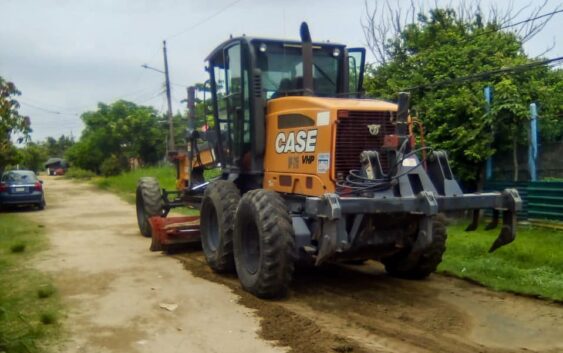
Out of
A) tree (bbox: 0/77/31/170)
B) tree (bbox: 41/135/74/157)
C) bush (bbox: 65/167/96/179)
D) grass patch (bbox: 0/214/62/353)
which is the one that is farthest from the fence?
tree (bbox: 41/135/74/157)

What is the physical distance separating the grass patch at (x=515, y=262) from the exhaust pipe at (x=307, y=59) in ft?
10.7

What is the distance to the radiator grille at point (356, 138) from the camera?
7172 mm

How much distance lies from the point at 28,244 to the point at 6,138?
9.90 m

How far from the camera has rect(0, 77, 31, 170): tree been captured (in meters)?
19.5

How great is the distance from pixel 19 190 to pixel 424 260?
1645 cm

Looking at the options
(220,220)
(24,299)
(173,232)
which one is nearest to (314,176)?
(220,220)

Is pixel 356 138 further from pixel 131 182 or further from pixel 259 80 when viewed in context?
pixel 131 182

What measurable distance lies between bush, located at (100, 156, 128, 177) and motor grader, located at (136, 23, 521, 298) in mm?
34480

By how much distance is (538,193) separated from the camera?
38.6 ft

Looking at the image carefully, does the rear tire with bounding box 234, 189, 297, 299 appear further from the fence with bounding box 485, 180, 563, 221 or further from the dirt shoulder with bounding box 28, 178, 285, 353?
the fence with bounding box 485, 180, 563, 221

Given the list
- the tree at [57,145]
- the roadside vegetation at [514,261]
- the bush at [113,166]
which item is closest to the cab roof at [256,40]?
the roadside vegetation at [514,261]

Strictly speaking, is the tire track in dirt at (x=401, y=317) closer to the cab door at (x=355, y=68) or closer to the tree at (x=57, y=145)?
the cab door at (x=355, y=68)

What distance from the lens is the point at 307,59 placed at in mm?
8117

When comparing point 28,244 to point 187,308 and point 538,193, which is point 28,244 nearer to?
point 187,308
